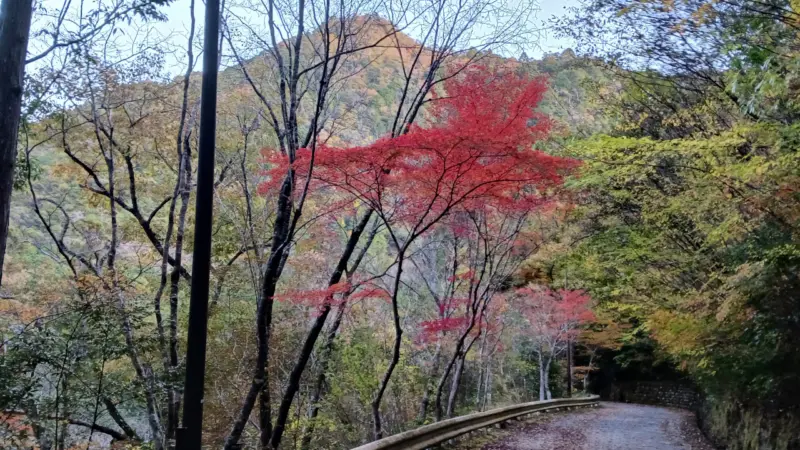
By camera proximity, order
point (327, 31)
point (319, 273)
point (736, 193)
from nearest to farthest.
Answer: point (327, 31) < point (736, 193) < point (319, 273)

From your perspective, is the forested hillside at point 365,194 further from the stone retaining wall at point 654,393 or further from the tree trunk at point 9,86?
the stone retaining wall at point 654,393

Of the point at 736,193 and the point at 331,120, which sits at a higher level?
the point at 331,120

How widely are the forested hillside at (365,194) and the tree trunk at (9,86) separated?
1917mm

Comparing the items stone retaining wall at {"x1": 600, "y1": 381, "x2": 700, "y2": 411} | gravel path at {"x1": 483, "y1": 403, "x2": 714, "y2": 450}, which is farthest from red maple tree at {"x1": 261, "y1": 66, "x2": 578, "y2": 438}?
stone retaining wall at {"x1": 600, "y1": 381, "x2": 700, "y2": 411}

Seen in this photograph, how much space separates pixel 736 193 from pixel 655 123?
6.20 metres

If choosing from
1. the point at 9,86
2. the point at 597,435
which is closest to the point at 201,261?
the point at 9,86

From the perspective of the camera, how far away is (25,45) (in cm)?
425

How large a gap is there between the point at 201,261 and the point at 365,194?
4.18 meters

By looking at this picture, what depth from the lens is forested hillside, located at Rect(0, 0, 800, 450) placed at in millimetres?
7129

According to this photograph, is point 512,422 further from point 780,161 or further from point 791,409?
point 780,161

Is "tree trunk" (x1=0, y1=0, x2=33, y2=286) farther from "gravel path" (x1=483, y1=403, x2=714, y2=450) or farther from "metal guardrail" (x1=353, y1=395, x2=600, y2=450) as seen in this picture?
"gravel path" (x1=483, y1=403, x2=714, y2=450)

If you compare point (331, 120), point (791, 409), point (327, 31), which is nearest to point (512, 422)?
point (791, 409)

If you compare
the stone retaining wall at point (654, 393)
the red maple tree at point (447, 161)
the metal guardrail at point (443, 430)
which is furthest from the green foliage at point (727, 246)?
the stone retaining wall at point (654, 393)

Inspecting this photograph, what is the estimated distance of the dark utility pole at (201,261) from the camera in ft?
10.5
